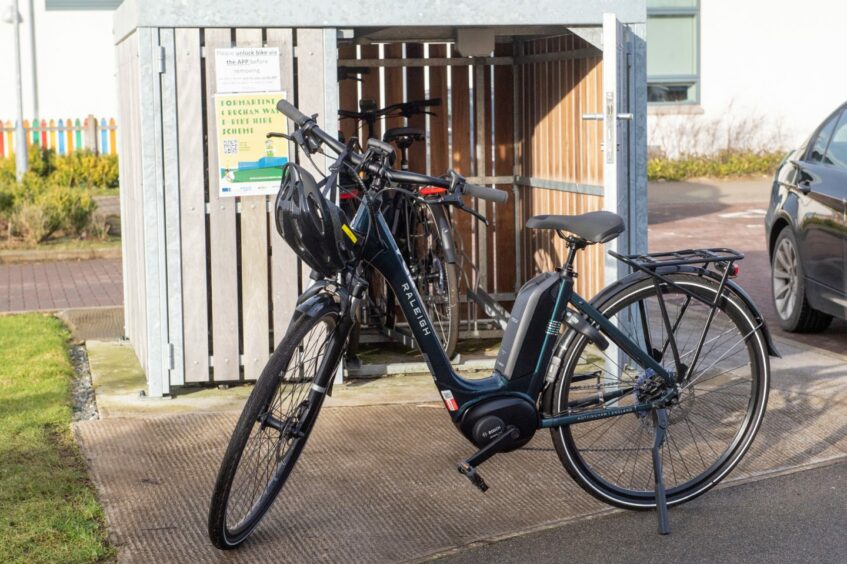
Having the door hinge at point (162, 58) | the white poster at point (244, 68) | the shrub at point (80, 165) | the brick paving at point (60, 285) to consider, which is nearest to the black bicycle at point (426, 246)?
the white poster at point (244, 68)

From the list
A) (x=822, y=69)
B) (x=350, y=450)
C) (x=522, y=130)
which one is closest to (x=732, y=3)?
(x=822, y=69)

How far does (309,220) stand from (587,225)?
112 cm

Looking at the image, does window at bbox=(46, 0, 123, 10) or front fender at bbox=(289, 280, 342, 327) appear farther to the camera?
window at bbox=(46, 0, 123, 10)

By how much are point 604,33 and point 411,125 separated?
2.28 m

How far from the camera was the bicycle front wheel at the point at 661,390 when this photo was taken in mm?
5172

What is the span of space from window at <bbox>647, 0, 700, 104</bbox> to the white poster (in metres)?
18.2

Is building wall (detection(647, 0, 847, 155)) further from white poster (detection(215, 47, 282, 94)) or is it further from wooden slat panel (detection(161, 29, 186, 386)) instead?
wooden slat panel (detection(161, 29, 186, 386))

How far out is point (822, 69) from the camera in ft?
81.2

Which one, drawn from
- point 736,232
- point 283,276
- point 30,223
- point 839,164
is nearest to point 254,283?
point 283,276

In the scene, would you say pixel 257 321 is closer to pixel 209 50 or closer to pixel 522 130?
pixel 209 50

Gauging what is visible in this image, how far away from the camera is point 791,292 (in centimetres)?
924

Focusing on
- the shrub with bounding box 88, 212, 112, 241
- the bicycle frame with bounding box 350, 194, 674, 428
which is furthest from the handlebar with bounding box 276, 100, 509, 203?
the shrub with bounding box 88, 212, 112, 241

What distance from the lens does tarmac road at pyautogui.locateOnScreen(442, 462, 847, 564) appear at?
15.8 feet

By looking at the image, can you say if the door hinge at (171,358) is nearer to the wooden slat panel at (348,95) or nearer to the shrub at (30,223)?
the wooden slat panel at (348,95)
